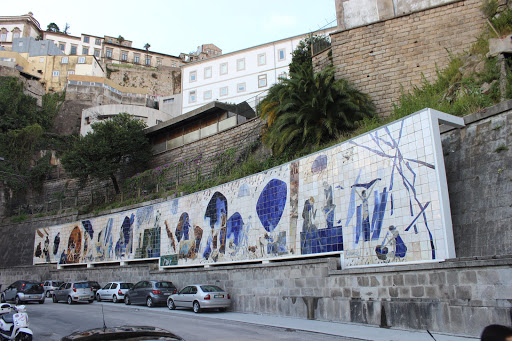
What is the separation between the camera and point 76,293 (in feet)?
73.0

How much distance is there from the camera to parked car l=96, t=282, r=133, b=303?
22625 millimetres

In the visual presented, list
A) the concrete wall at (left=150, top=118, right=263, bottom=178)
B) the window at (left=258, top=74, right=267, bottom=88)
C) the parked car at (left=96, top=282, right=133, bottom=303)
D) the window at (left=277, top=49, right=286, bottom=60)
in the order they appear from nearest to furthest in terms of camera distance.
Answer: the parked car at (left=96, top=282, right=133, bottom=303) < the concrete wall at (left=150, top=118, right=263, bottom=178) < the window at (left=277, top=49, right=286, bottom=60) < the window at (left=258, top=74, right=267, bottom=88)

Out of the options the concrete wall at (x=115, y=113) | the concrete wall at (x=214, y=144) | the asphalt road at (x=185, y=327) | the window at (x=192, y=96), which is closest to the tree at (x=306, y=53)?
the concrete wall at (x=214, y=144)

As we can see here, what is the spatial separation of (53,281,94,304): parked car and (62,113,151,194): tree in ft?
42.6

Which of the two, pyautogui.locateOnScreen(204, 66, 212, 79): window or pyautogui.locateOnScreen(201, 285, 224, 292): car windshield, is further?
pyautogui.locateOnScreen(204, 66, 212, 79): window

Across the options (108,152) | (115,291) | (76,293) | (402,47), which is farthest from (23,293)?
(402,47)

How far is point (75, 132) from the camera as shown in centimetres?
5319

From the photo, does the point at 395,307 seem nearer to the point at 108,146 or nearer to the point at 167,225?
the point at 167,225

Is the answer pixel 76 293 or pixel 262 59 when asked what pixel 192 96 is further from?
pixel 76 293

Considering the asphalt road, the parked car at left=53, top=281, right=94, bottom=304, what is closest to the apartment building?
the parked car at left=53, top=281, right=94, bottom=304

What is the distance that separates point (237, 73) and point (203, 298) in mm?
36441

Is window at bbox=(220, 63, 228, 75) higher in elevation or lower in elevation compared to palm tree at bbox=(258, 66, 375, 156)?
higher

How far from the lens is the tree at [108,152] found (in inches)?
1348

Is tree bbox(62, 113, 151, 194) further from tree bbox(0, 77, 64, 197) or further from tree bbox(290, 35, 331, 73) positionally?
tree bbox(290, 35, 331, 73)
